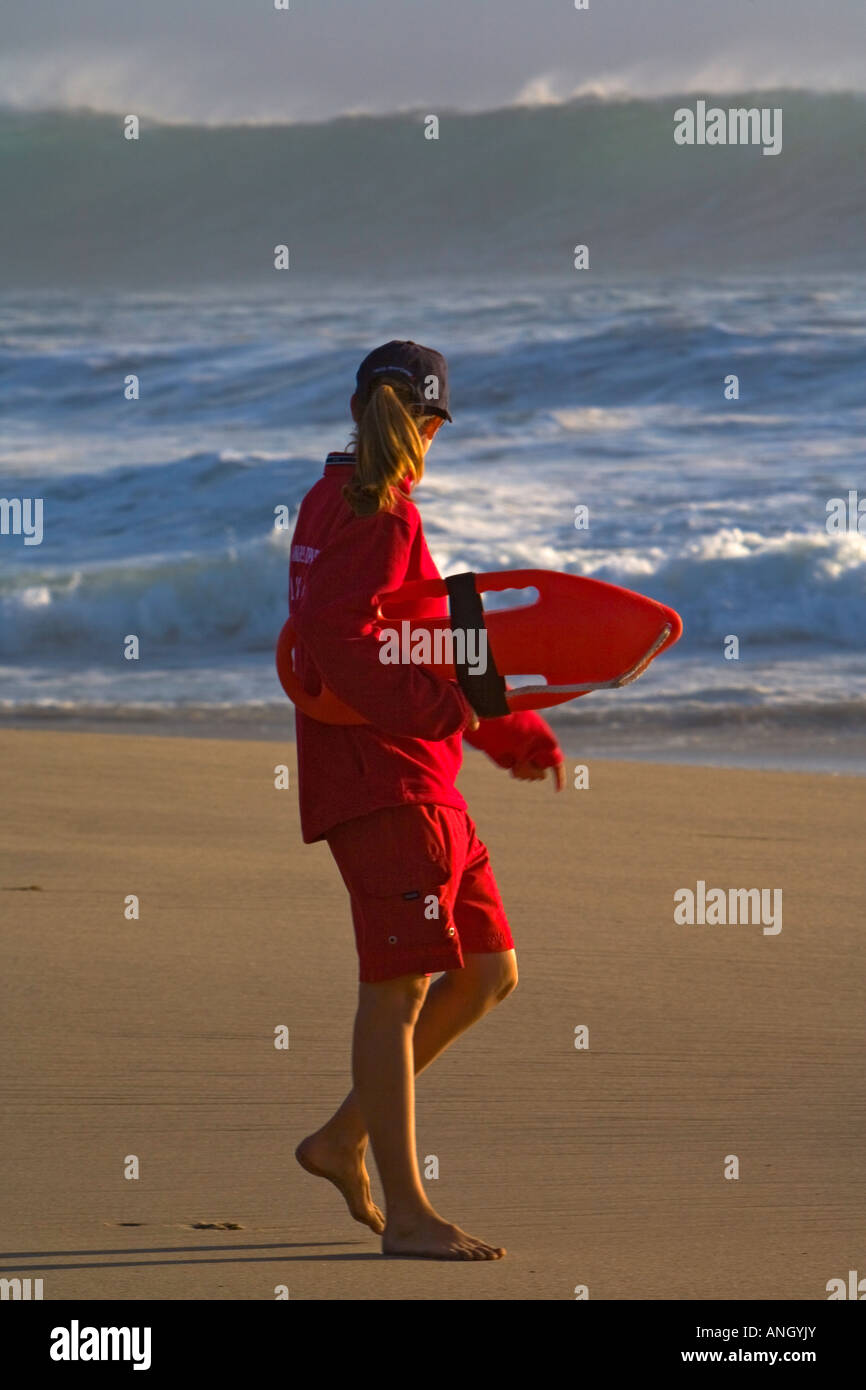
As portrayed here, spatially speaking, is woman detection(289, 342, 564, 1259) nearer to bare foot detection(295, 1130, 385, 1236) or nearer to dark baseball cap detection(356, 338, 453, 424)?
Answer: dark baseball cap detection(356, 338, 453, 424)

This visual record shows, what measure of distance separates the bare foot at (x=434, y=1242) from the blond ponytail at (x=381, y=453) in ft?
4.13

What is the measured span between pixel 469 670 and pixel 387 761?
226 mm

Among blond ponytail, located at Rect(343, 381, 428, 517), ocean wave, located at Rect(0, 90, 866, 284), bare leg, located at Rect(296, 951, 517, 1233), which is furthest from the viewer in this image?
ocean wave, located at Rect(0, 90, 866, 284)

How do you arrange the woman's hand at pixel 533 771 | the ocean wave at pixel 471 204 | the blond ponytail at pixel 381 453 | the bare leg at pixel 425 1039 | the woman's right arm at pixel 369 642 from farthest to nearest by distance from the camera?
the ocean wave at pixel 471 204 < the woman's hand at pixel 533 771 < the bare leg at pixel 425 1039 < the blond ponytail at pixel 381 453 < the woman's right arm at pixel 369 642

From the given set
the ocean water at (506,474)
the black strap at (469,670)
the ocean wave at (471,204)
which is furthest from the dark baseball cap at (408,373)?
the ocean wave at (471,204)

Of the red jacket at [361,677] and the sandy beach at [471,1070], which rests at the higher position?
the red jacket at [361,677]

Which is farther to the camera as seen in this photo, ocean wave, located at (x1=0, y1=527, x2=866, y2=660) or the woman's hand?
ocean wave, located at (x1=0, y1=527, x2=866, y2=660)

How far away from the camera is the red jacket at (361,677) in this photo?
294 centimetres

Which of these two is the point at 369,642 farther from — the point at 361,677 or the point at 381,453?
the point at 381,453

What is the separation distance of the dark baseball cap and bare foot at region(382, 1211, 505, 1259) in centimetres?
145

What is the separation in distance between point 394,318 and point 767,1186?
1254 inches

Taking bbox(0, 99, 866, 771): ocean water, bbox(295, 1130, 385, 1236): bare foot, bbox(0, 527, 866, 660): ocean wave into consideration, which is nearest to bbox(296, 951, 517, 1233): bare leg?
bbox(295, 1130, 385, 1236): bare foot

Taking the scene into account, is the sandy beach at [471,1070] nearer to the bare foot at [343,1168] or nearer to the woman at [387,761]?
the bare foot at [343,1168]

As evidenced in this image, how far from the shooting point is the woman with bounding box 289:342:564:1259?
9.72 feet
